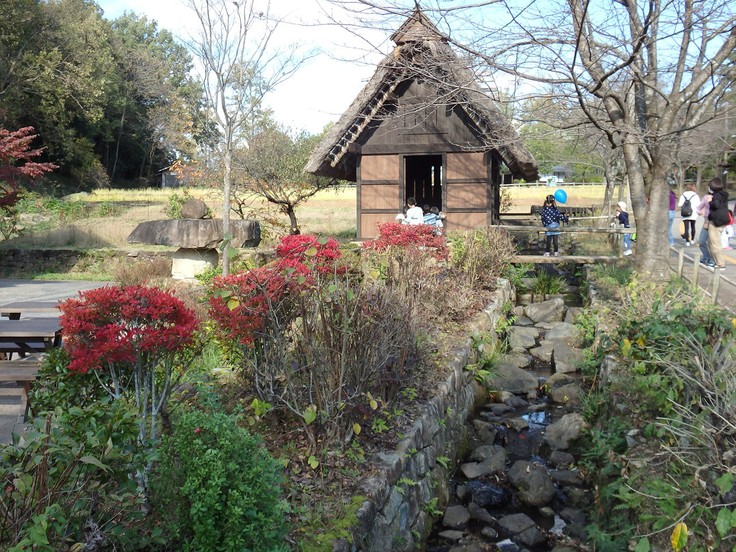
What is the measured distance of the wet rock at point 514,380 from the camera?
7.90m

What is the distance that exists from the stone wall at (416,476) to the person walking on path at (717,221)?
6.10 m

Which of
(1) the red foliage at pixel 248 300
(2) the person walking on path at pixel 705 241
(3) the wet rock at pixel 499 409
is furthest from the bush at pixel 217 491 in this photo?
(2) the person walking on path at pixel 705 241

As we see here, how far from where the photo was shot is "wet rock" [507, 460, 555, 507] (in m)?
5.18

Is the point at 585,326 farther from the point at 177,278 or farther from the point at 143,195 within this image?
the point at 143,195

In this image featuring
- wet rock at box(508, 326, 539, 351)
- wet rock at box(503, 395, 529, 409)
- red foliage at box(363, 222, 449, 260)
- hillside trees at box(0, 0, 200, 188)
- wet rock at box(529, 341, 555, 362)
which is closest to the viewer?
wet rock at box(503, 395, 529, 409)

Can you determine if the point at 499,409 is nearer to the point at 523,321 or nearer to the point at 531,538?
the point at 531,538

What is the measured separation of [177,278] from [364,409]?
8911 millimetres

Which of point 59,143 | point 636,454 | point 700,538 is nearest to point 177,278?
point 636,454

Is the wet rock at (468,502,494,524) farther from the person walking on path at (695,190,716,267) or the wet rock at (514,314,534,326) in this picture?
the person walking on path at (695,190,716,267)

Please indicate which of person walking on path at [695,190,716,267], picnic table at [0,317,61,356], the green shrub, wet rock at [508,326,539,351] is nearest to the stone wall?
the green shrub

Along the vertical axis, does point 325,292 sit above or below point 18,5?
below

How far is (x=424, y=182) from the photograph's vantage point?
19219mm

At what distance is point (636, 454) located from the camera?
4488 millimetres

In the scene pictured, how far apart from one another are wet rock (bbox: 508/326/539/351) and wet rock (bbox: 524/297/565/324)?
78cm
